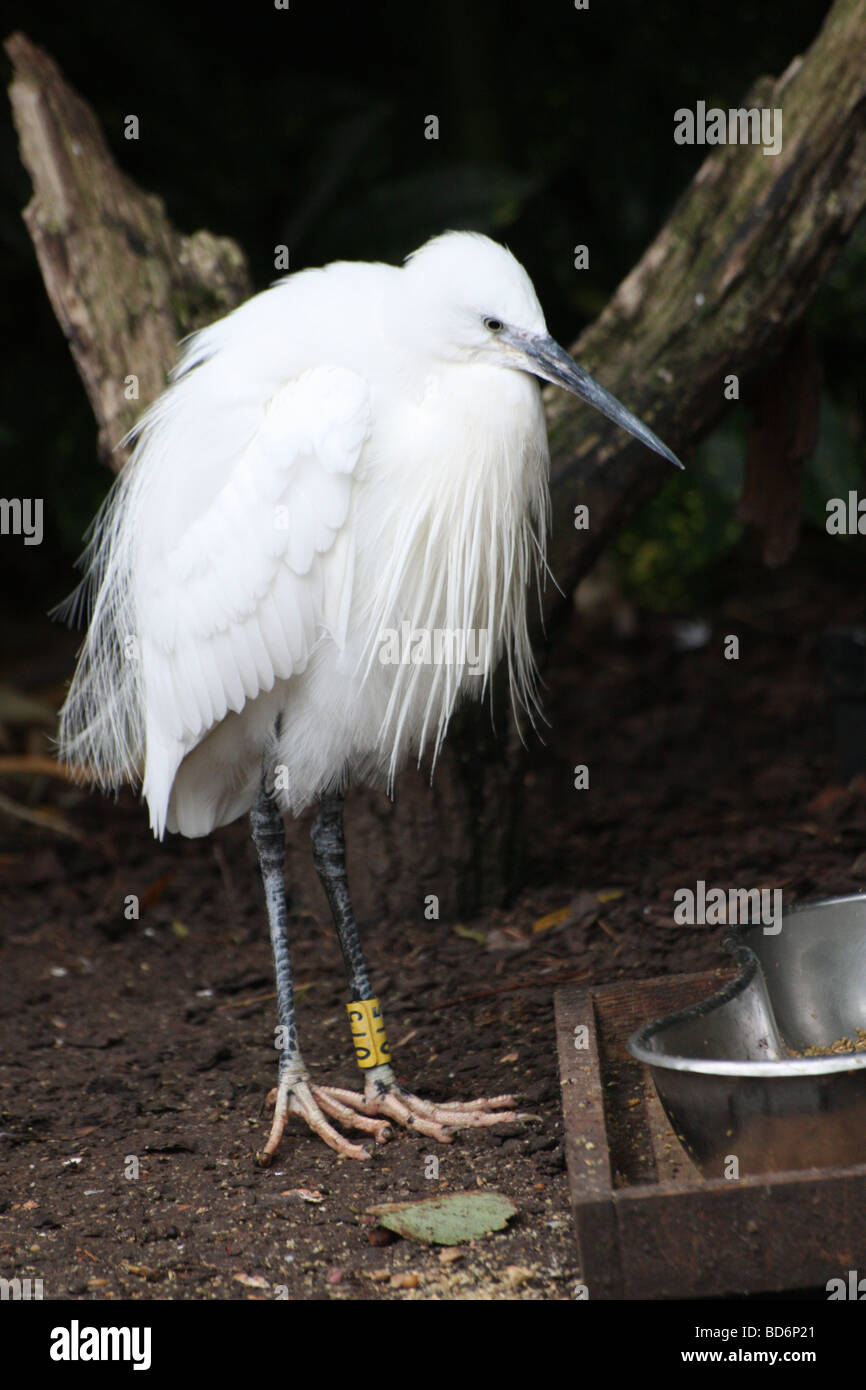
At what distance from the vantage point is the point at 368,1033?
2.86 meters

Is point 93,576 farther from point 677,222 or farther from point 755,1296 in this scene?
point 755,1296

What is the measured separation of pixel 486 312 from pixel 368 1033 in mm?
1467

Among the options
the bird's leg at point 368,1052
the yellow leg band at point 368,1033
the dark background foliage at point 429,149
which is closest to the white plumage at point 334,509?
the bird's leg at point 368,1052

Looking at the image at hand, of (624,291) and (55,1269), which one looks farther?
(624,291)

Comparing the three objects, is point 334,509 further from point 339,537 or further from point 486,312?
point 486,312

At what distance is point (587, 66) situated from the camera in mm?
6523

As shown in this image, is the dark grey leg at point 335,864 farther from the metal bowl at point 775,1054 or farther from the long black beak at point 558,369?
the long black beak at point 558,369

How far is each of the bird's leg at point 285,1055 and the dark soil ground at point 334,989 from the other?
0.16ft

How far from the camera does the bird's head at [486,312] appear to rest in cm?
244

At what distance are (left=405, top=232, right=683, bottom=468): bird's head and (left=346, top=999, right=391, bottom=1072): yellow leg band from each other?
1277 millimetres

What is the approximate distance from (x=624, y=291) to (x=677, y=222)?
0.21 metres

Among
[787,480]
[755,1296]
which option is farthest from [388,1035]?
[787,480]

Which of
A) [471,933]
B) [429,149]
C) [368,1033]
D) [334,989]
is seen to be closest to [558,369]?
[368,1033]

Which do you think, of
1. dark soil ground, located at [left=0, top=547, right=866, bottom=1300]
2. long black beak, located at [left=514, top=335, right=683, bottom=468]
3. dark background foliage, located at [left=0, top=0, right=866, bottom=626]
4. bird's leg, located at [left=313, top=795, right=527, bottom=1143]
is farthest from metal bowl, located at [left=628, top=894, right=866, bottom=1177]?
dark background foliage, located at [left=0, top=0, right=866, bottom=626]
